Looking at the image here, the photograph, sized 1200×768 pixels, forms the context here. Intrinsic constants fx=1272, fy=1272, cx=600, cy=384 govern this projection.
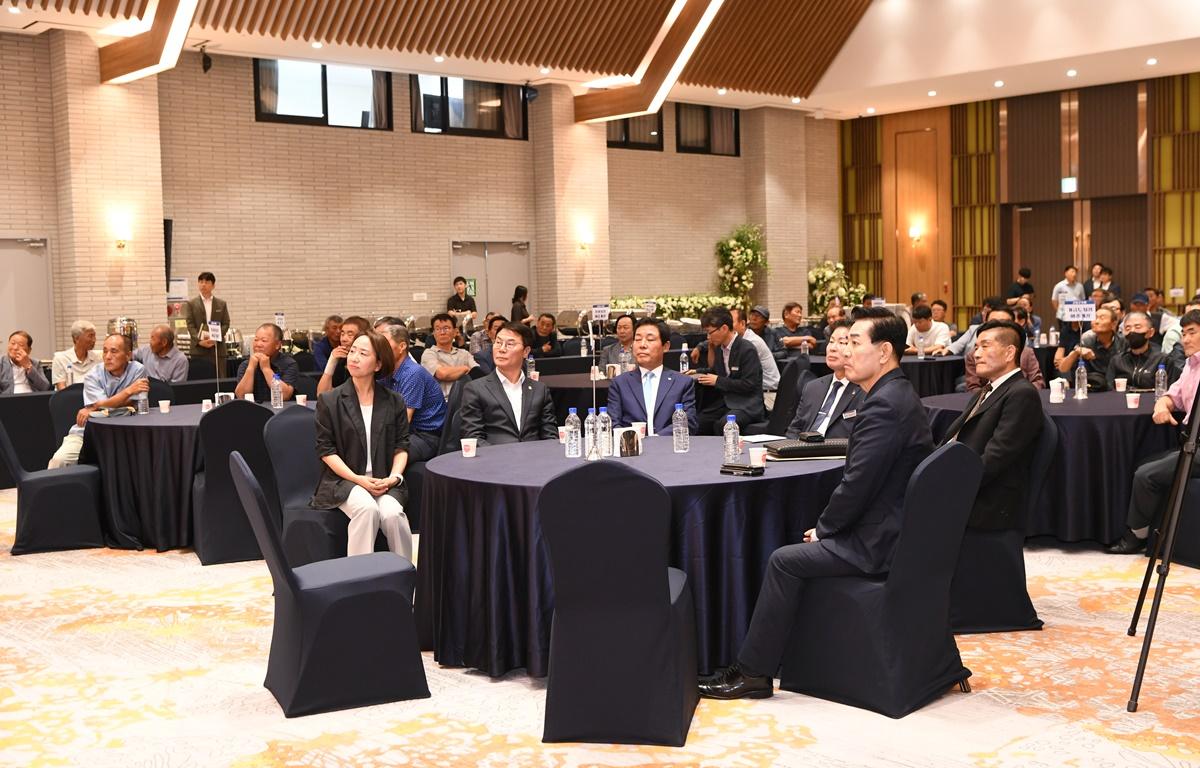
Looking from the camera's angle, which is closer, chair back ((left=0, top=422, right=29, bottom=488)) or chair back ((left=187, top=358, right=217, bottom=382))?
chair back ((left=0, top=422, right=29, bottom=488))

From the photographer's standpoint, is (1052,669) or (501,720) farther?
(1052,669)

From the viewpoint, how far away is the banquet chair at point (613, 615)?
383cm

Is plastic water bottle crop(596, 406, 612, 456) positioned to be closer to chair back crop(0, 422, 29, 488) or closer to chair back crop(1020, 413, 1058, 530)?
chair back crop(1020, 413, 1058, 530)

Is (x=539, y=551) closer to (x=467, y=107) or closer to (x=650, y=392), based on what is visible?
(x=650, y=392)

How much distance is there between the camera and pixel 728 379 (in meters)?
8.43

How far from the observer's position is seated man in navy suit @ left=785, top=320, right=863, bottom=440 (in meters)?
6.22

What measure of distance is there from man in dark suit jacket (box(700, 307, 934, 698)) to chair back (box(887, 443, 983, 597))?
74 millimetres

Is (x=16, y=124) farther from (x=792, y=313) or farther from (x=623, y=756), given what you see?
(x=623, y=756)

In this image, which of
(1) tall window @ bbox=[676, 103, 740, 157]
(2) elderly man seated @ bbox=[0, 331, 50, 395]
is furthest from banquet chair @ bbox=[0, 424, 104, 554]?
(1) tall window @ bbox=[676, 103, 740, 157]

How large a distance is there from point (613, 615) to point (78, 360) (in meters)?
7.41

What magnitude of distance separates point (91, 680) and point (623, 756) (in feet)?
7.34

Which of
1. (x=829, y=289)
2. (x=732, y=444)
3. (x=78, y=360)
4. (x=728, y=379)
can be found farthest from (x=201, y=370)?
(x=829, y=289)

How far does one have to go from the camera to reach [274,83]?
15.7 m

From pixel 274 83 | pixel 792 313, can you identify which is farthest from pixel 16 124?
pixel 792 313
